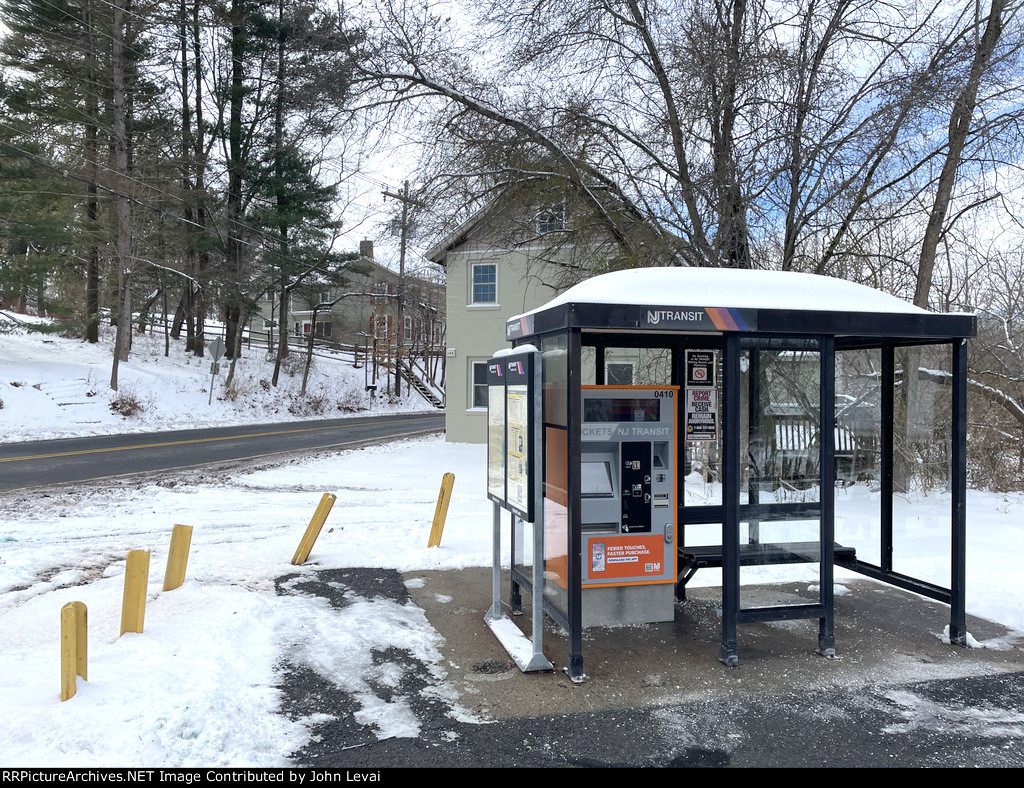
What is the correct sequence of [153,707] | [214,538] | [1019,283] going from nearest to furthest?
[153,707] → [214,538] → [1019,283]

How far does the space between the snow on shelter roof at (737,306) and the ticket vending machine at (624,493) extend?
0.80m

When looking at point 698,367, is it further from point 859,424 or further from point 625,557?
point 625,557

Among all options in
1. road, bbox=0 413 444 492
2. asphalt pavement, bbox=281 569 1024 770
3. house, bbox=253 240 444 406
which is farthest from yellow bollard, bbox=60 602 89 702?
house, bbox=253 240 444 406

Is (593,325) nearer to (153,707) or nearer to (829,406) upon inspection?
(829,406)

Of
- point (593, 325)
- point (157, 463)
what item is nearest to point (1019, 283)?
point (593, 325)

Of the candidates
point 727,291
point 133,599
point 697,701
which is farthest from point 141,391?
point 697,701

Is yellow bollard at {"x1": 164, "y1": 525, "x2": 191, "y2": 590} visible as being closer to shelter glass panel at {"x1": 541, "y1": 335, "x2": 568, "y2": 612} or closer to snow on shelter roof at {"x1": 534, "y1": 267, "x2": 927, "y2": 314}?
shelter glass panel at {"x1": 541, "y1": 335, "x2": 568, "y2": 612}

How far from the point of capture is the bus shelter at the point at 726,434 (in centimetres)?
488

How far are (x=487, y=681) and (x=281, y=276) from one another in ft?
105

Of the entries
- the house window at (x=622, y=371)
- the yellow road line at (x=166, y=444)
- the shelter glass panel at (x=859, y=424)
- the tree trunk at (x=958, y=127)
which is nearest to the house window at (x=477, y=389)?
the yellow road line at (x=166, y=444)

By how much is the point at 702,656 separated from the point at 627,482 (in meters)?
1.28

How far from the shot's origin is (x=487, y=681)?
4.73m

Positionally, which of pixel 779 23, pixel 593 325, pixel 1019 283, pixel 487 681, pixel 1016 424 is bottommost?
pixel 487 681

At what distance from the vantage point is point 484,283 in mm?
22328
